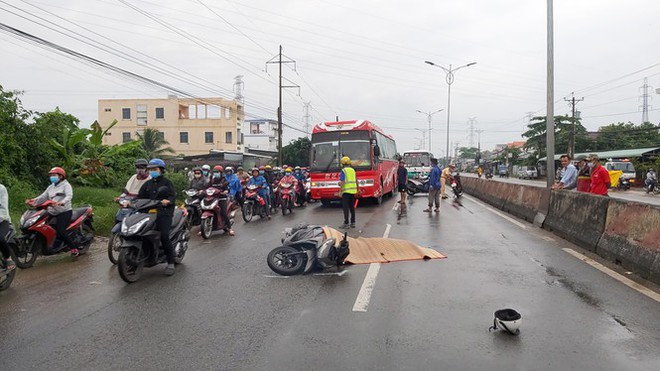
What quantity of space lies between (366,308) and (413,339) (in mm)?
1020

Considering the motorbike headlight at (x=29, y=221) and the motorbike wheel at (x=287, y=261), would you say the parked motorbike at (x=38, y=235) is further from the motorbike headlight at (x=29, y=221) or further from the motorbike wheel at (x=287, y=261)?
the motorbike wheel at (x=287, y=261)

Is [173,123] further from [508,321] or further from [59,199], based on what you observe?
[508,321]

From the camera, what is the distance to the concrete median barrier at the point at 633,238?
6.79 meters

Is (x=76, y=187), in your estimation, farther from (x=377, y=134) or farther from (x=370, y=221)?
(x=377, y=134)

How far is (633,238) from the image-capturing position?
7.46m

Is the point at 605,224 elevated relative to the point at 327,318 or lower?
elevated

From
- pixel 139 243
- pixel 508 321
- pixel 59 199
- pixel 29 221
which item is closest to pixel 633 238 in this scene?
pixel 508 321

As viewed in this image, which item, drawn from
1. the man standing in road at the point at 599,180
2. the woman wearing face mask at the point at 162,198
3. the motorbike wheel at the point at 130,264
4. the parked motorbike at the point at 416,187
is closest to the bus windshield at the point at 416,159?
the parked motorbike at the point at 416,187

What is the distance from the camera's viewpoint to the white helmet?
4523 millimetres

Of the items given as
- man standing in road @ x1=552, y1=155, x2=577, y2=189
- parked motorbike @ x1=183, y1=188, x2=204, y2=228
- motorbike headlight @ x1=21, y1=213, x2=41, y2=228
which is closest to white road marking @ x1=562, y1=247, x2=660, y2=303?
man standing in road @ x1=552, y1=155, x2=577, y2=189

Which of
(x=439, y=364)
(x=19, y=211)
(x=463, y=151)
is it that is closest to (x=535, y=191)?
(x=439, y=364)

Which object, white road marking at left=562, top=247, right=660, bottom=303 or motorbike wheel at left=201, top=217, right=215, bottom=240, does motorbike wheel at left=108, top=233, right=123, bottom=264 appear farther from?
white road marking at left=562, top=247, right=660, bottom=303

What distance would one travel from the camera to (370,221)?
45.1ft

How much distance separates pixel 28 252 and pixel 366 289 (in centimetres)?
562
